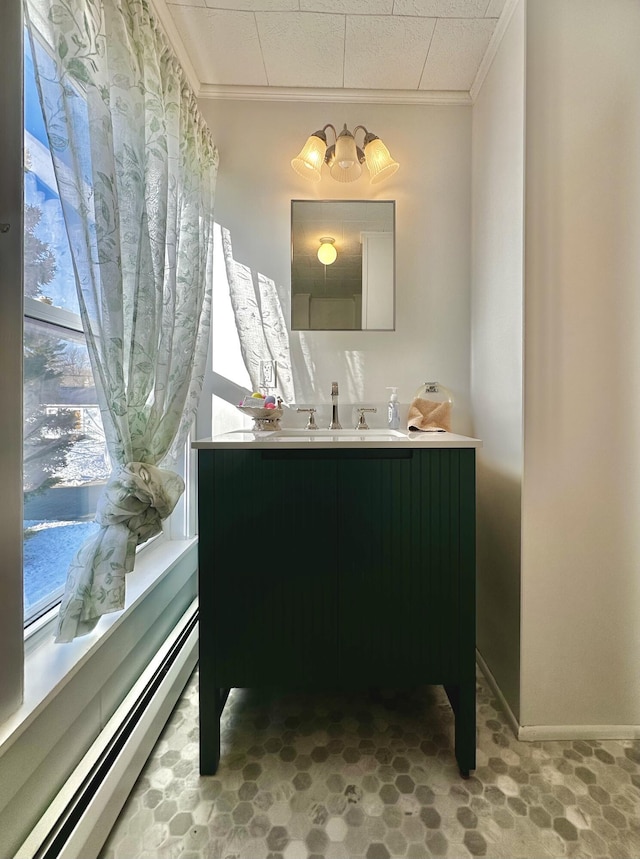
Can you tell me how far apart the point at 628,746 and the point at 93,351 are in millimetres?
1829

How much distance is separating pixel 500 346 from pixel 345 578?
93 centimetres

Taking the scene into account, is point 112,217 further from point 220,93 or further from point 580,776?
point 580,776

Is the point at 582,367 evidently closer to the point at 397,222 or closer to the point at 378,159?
the point at 397,222

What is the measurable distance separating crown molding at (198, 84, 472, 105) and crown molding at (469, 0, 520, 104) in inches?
2.1

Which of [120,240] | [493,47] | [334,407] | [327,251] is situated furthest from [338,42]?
[334,407]

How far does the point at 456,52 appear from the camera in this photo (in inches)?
56.2

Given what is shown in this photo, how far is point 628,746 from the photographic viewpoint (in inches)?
45.6

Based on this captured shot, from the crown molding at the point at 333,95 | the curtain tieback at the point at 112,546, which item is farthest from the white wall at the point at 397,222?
the curtain tieback at the point at 112,546

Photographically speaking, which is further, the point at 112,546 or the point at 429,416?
the point at 429,416

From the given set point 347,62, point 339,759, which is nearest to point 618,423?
point 339,759

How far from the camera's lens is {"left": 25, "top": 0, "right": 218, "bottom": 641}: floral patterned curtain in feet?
2.70

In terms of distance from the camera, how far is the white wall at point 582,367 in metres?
1.16

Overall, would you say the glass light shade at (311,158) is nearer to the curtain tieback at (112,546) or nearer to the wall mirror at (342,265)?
Result: the wall mirror at (342,265)

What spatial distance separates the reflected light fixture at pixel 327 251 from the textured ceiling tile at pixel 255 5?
2.24 feet
